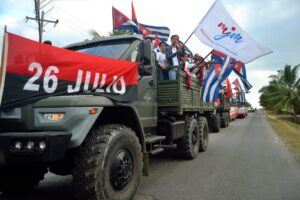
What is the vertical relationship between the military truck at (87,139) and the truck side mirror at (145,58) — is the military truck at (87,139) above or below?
below

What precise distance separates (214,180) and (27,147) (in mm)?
3865

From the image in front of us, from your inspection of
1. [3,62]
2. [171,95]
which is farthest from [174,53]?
[3,62]

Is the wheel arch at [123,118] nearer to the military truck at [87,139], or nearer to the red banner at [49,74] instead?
the military truck at [87,139]

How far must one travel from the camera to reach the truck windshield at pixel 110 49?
5901 millimetres

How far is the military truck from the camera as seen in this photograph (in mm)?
3727

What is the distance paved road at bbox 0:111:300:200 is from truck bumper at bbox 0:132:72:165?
1.83 metres

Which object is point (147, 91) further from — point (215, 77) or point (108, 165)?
point (215, 77)

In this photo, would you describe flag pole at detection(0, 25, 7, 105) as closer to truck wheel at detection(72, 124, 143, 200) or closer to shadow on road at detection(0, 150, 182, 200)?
truck wheel at detection(72, 124, 143, 200)

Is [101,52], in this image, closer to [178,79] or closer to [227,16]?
[178,79]

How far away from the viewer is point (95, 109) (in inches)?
171

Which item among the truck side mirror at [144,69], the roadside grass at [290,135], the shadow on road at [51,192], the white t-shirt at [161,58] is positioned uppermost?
the white t-shirt at [161,58]

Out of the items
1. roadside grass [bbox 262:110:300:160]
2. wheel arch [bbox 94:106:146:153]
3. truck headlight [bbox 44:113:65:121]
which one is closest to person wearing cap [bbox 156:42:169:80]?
wheel arch [bbox 94:106:146:153]

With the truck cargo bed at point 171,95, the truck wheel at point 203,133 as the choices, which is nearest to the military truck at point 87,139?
the truck cargo bed at point 171,95

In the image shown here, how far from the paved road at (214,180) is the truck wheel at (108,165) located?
674 millimetres
